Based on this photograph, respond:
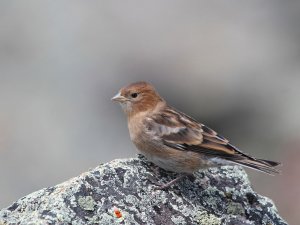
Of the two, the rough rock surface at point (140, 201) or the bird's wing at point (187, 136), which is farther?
the bird's wing at point (187, 136)

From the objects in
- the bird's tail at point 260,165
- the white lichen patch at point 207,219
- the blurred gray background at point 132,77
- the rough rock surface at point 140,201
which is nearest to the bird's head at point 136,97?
the rough rock surface at point 140,201

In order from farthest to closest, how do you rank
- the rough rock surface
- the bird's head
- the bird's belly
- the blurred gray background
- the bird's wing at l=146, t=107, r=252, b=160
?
the blurred gray background < the bird's head < the bird's wing at l=146, t=107, r=252, b=160 < the bird's belly < the rough rock surface

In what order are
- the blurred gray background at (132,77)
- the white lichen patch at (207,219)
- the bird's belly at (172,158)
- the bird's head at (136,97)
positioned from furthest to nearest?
the blurred gray background at (132,77)
the bird's head at (136,97)
the bird's belly at (172,158)
the white lichen patch at (207,219)

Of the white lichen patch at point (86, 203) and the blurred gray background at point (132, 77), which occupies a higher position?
the blurred gray background at point (132, 77)

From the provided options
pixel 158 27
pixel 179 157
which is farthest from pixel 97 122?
pixel 179 157

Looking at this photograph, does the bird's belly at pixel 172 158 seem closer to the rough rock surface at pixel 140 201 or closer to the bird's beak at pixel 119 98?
the rough rock surface at pixel 140 201

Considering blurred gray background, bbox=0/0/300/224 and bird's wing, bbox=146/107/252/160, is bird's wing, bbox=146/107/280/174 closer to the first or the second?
bird's wing, bbox=146/107/252/160

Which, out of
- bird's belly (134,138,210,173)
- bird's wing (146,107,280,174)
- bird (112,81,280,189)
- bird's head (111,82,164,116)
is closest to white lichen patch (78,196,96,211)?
bird (112,81,280,189)

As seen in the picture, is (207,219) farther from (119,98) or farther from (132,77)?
(132,77)

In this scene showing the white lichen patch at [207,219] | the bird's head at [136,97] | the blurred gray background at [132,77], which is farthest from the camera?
the blurred gray background at [132,77]
